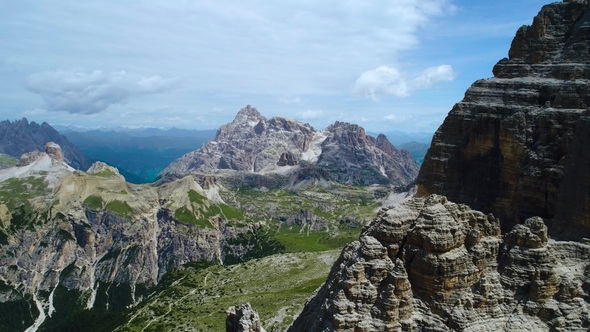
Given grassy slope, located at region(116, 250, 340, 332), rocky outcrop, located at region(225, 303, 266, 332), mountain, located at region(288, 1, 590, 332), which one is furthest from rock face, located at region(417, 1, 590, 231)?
grassy slope, located at region(116, 250, 340, 332)

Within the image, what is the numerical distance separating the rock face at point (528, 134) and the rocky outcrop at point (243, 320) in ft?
147

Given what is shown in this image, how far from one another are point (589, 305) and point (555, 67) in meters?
50.1

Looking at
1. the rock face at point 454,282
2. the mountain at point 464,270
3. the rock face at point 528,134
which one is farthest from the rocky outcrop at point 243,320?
the rock face at point 528,134

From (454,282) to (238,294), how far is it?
11681 centimetres

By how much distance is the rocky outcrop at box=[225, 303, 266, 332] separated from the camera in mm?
46406

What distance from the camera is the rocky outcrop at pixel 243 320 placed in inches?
1827

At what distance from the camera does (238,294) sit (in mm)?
145625

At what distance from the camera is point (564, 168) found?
65.0 meters

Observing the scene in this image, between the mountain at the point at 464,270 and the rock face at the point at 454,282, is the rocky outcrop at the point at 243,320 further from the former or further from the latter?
the rock face at the point at 454,282

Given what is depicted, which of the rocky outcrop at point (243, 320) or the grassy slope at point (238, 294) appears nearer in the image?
the rocky outcrop at point (243, 320)

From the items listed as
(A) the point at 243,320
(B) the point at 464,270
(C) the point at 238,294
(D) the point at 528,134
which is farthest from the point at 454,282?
(C) the point at 238,294

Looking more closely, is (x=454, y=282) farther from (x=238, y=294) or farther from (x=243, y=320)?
(x=238, y=294)

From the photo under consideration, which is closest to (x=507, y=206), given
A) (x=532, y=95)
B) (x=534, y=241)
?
(x=532, y=95)

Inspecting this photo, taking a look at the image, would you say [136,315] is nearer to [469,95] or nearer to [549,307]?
[469,95]
